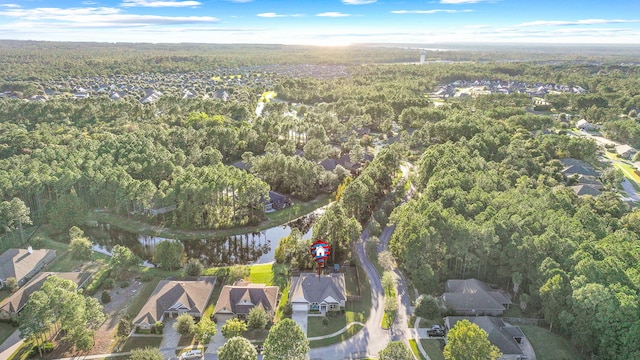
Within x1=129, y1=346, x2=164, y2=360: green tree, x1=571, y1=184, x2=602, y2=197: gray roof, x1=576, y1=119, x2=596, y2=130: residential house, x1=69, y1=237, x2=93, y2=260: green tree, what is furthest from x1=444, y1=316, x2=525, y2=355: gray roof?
x1=576, y1=119, x2=596, y2=130: residential house

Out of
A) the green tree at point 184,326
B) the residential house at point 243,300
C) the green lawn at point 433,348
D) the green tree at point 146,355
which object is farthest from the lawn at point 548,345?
the green tree at point 146,355

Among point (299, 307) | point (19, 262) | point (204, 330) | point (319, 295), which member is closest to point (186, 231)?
point (19, 262)

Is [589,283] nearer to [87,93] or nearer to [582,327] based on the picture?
[582,327]

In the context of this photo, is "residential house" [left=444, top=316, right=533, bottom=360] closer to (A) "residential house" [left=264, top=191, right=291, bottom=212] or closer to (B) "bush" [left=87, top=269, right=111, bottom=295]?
(A) "residential house" [left=264, top=191, right=291, bottom=212]

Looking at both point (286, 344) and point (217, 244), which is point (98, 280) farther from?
point (286, 344)

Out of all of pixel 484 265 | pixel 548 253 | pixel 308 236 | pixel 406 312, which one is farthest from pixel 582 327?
pixel 308 236

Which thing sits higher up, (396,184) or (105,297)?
(396,184)
